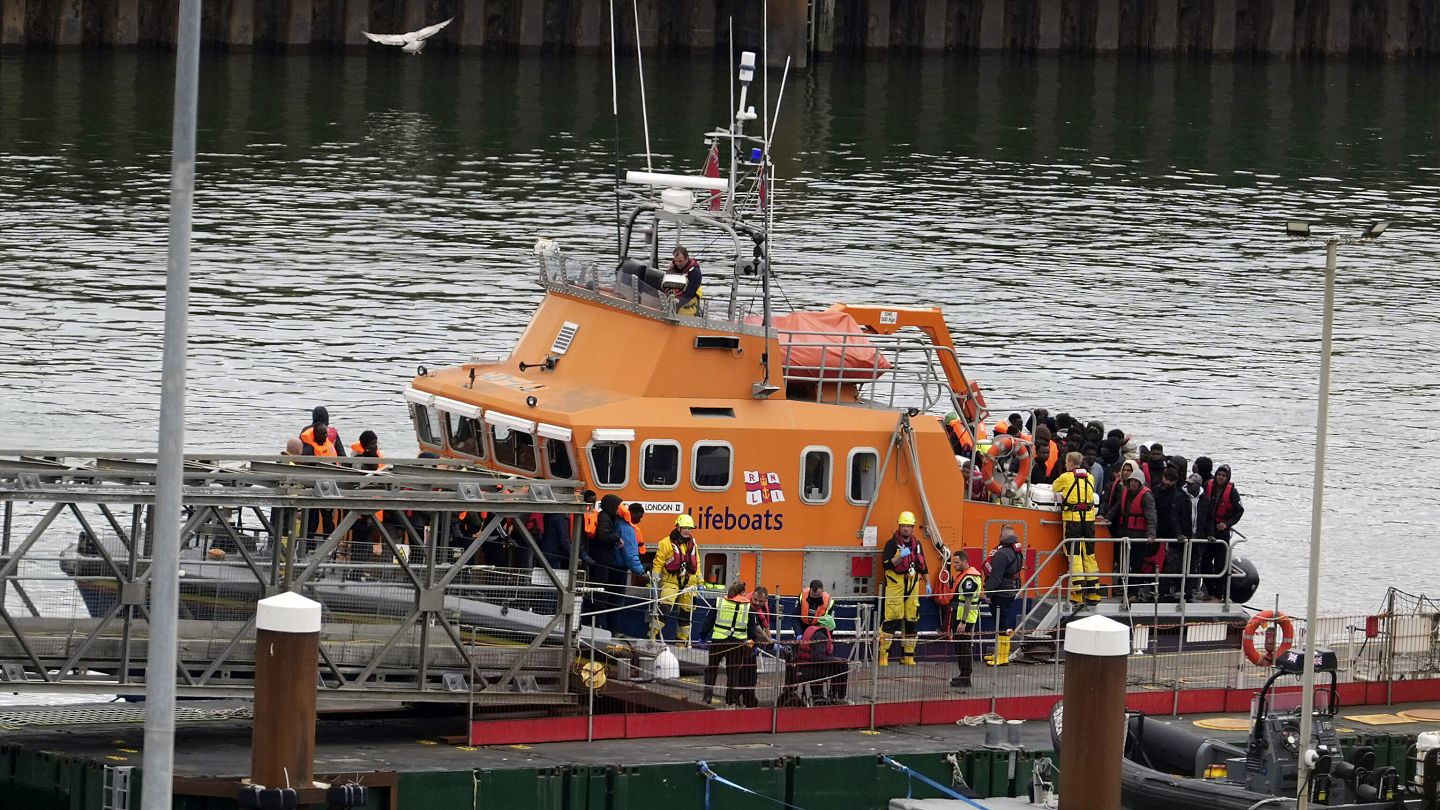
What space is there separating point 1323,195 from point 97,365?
2893 cm

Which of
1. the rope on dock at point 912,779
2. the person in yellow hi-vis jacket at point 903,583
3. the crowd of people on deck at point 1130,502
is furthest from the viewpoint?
the crowd of people on deck at point 1130,502

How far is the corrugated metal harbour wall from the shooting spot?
64312 mm

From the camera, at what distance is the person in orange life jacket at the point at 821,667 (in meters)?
→ 20.5

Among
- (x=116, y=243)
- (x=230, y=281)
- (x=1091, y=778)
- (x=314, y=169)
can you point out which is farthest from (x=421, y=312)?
(x=1091, y=778)

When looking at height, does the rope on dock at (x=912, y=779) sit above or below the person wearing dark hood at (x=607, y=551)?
below

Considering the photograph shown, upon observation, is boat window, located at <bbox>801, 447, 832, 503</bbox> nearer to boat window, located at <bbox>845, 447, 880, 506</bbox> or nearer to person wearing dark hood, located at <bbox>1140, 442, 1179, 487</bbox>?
boat window, located at <bbox>845, 447, 880, 506</bbox>

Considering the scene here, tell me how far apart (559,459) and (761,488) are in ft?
6.15

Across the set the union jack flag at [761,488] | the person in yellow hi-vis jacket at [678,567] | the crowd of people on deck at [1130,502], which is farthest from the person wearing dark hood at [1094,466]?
the person in yellow hi-vis jacket at [678,567]

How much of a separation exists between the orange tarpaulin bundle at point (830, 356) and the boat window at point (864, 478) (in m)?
0.94

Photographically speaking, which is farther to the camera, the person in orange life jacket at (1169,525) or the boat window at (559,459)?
the person in orange life jacket at (1169,525)

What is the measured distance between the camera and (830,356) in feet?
74.1

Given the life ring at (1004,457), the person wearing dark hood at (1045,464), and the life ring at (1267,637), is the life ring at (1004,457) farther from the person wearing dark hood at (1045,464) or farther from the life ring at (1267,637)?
the life ring at (1267,637)

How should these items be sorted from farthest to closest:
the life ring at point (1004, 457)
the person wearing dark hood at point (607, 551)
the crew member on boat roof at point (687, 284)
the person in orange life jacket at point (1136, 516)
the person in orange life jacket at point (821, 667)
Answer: the person in orange life jacket at point (1136, 516), the life ring at point (1004, 457), the crew member on boat roof at point (687, 284), the person in orange life jacket at point (821, 667), the person wearing dark hood at point (607, 551)

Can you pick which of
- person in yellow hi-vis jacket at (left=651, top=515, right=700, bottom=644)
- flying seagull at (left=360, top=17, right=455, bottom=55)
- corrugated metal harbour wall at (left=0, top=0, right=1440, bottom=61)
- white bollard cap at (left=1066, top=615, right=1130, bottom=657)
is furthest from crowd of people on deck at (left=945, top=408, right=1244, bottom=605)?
flying seagull at (left=360, top=17, right=455, bottom=55)
